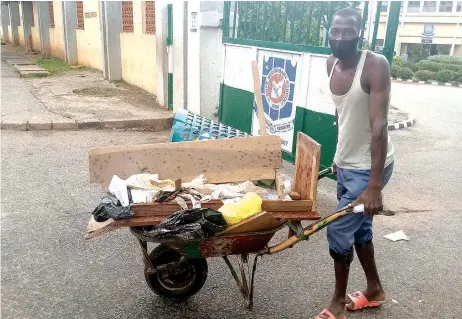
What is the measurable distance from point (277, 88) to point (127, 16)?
765cm

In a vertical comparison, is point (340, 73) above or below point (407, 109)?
above

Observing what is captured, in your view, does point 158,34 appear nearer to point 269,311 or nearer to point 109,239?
point 109,239

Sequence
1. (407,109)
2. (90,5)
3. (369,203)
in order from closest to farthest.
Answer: (369,203)
(407,109)
(90,5)

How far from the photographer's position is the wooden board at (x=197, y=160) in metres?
2.90

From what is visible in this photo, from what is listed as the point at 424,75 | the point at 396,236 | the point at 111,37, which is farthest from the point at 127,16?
the point at 424,75

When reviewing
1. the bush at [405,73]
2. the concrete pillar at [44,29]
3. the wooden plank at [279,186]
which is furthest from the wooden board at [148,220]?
the bush at [405,73]

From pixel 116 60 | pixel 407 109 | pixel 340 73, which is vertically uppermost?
pixel 340 73

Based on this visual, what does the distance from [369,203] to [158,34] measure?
752 centimetres

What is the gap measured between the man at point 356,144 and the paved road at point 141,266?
40cm

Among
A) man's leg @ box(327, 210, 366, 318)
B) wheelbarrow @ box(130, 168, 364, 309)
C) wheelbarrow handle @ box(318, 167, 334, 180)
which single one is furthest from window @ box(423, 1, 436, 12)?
man's leg @ box(327, 210, 366, 318)

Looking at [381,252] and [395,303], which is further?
[381,252]

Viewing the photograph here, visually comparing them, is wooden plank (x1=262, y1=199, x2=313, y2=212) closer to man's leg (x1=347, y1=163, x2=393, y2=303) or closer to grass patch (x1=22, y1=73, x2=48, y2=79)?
man's leg (x1=347, y1=163, x2=393, y2=303)

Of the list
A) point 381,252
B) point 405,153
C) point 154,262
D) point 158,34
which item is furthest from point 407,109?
point 154,262

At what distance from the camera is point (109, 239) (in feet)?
12.6
